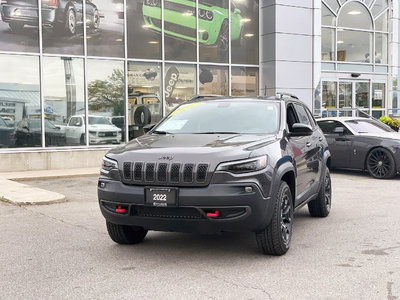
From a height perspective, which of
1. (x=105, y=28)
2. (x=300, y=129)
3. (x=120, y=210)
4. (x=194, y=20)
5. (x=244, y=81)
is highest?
(x=194, y=20)

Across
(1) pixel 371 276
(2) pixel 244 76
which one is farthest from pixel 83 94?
(1) pixel 371 276

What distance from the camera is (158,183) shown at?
509 cm

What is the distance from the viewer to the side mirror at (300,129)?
20.1 ft

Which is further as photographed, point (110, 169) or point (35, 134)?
point (35, 134)

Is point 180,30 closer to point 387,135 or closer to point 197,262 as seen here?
point 387,135

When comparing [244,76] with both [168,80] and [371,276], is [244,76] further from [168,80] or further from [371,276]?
[371,276]

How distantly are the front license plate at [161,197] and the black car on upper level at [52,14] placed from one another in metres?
11.1

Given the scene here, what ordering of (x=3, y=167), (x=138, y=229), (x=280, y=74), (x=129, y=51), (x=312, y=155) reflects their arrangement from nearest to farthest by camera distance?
(x=138, y=229) < (x=312, y=155) < (x=3, y=167) < (x=129, y=51) < (x=280, y=74)

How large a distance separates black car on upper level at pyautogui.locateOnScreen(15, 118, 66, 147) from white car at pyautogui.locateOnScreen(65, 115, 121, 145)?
1.03 ft

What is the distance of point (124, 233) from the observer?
229 inches

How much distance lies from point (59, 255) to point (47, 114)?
10066 millimetres

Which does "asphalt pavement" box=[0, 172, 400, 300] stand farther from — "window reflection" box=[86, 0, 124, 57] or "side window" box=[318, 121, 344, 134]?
"window reflection" box=[86, 0, 124, 57]

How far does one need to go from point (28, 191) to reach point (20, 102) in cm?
529

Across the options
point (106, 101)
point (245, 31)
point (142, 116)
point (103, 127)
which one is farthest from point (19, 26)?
point (245, 31)
